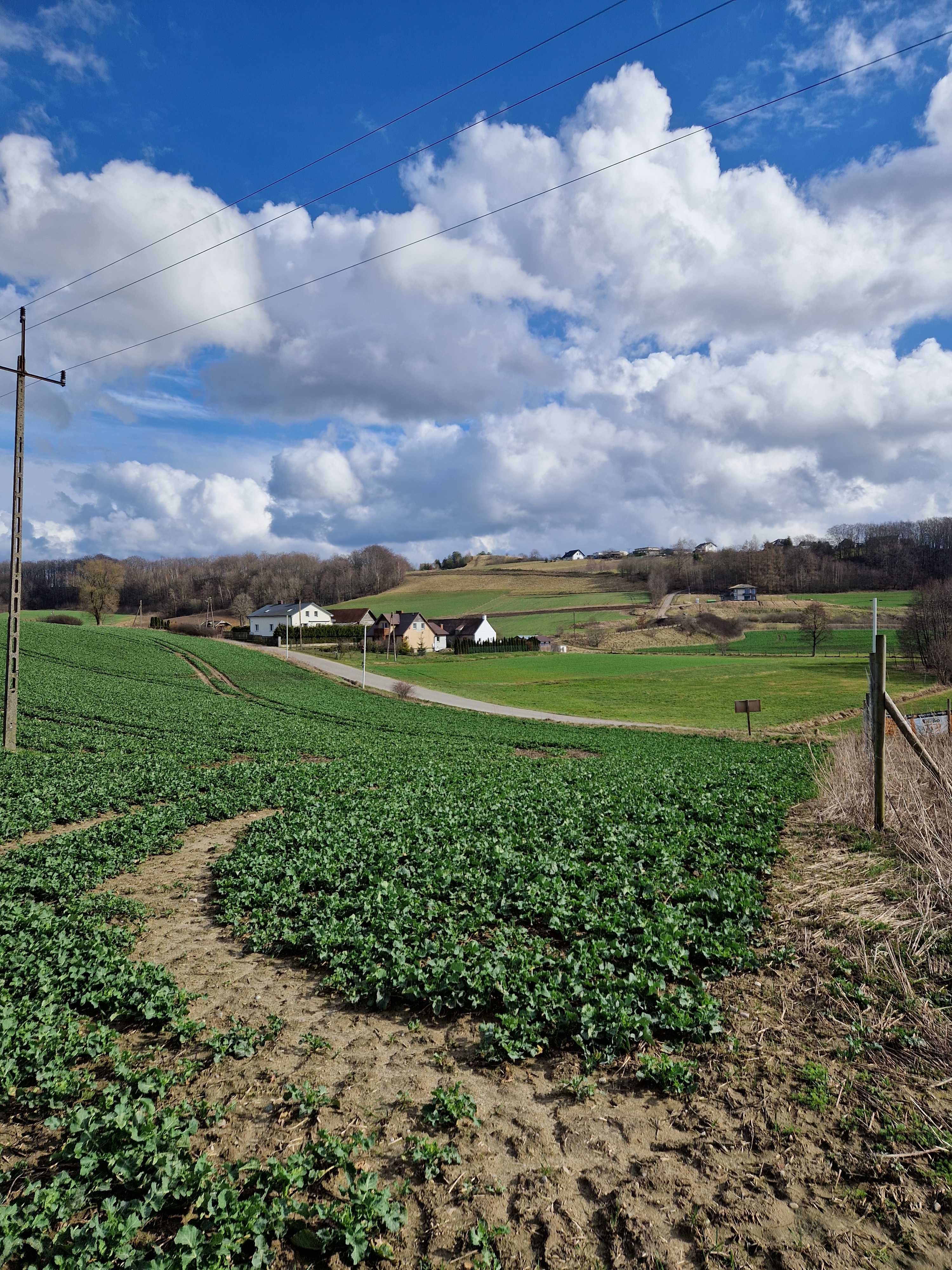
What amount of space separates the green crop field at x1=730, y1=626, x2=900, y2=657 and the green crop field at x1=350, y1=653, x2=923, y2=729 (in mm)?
6702

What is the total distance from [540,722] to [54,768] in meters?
28.3

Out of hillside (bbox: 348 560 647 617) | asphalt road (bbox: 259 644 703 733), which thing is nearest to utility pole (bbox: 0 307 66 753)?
asphalt road (bbox: 259 644 703 733)

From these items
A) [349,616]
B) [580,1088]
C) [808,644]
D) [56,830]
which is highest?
[349,616]

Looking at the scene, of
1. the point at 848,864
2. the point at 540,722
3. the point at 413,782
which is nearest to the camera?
the point at 848,864

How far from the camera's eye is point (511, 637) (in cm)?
12056

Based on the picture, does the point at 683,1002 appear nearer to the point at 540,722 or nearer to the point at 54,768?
the point at 54,768

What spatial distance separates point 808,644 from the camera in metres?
98.4

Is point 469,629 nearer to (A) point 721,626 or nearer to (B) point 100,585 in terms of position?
(A) point 721,626

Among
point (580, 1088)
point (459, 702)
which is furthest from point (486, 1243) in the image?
point (459, 702)

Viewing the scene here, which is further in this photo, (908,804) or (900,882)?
(908,804)

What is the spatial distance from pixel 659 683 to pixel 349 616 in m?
75.5

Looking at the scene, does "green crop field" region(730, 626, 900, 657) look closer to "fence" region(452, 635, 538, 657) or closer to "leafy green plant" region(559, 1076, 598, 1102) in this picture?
"fence" region(452, 635, 538, 657)

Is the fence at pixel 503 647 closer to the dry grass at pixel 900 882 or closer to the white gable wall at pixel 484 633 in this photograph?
the white gable wall at pixel 484 633

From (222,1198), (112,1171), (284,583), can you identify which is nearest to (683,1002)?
(222,1198)
